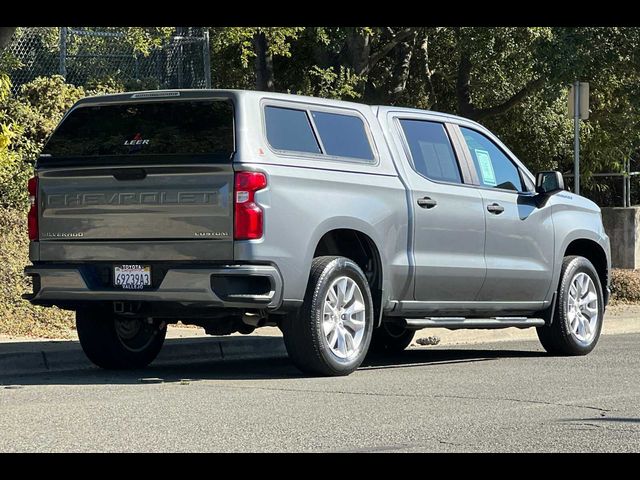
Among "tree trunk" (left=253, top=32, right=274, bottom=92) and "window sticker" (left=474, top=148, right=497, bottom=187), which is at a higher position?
"tree trunk" (left=253, top=32, right=274, bottom=92)

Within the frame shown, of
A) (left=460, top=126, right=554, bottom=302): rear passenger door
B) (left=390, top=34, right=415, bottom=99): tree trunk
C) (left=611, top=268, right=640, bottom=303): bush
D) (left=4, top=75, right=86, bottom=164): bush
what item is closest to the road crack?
(left=460, top=126, right=554, bottom=302): rear passenger door

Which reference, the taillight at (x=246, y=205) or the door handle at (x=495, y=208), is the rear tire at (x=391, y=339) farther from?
the taillight at (x=246, y=205)

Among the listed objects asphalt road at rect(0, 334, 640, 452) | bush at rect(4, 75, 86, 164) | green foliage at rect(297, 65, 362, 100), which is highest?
green foliage at rect(297, 65, 362, 100)

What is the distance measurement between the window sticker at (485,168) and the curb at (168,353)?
254 cm

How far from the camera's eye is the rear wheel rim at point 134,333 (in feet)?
37.8

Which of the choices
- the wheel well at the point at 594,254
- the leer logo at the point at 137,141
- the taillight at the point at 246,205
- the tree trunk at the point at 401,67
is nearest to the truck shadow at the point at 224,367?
the wheel well at the point at 594,254

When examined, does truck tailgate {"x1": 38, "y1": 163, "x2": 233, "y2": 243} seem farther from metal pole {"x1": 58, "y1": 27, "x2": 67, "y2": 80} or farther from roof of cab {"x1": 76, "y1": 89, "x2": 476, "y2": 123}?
metal pole {"x1": 58, "y1": 27, "x2": 67, "y2": 80}

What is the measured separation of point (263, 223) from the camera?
10.0 metres

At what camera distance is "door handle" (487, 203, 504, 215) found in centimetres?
1205

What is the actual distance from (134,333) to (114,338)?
258mm

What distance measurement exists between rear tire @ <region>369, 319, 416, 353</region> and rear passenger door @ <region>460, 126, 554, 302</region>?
1.38 metres

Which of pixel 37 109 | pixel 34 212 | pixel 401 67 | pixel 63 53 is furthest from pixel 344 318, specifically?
pixel 401 67

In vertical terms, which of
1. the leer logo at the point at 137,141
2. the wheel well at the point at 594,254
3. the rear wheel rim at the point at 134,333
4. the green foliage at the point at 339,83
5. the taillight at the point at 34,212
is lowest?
Result: the rear wheel rim at the point at 134,333
